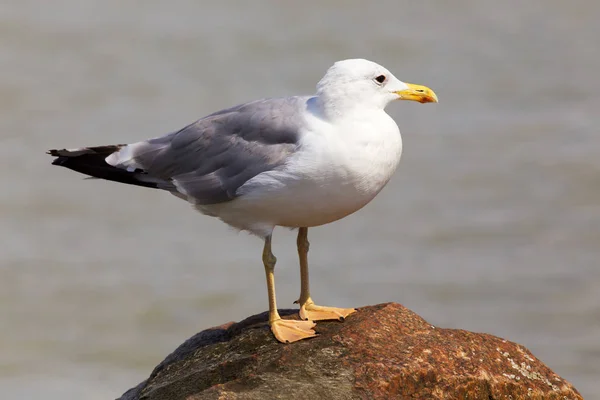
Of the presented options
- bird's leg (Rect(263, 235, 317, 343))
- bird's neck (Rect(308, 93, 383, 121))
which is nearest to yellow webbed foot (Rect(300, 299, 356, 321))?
bird's leg (Rect(263, 235, 317, 343))

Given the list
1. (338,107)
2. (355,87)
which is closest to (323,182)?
(338,107)

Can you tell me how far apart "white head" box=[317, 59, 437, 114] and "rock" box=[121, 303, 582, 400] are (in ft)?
4.64

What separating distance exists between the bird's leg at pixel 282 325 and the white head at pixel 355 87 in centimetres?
107

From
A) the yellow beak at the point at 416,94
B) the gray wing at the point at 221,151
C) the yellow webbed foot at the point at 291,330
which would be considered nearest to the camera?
the yellow webbed foot at the point at 291,330

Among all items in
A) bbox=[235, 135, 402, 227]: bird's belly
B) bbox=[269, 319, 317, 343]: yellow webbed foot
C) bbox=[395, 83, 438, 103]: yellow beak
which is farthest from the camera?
bbox=[395, 83, 438, 103]: yellow beak

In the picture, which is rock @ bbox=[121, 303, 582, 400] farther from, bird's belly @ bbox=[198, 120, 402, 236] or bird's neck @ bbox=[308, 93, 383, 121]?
bird's neck @ bbox=[308, 93, 383, 121]

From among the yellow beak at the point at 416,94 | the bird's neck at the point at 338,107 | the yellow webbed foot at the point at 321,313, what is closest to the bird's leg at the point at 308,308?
the yellow webbed foot at the point at 321,313

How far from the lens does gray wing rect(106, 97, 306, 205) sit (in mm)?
6113

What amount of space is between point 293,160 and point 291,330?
1.15m

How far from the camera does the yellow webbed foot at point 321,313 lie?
6309mm

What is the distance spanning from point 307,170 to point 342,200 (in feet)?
1.00

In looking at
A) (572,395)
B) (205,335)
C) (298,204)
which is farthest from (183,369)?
(572,395)

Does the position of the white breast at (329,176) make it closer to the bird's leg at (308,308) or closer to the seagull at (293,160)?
the seagull at (293,160)

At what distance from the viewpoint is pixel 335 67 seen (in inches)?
240
